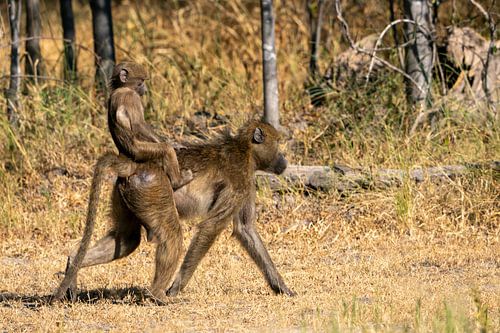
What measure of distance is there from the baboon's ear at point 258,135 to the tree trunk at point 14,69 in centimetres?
374

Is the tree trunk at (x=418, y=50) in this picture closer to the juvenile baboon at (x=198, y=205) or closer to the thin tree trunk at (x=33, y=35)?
the juvenile baboon at (x=198, y=205)

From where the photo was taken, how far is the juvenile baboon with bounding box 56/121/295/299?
19.8ft

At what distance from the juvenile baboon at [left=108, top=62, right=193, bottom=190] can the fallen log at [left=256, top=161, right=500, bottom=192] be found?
2893 millimetres

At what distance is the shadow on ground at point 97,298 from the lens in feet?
20.2

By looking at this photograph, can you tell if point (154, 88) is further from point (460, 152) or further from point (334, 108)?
point (460, 152)

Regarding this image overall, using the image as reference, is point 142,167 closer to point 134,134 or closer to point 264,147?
point 134,134

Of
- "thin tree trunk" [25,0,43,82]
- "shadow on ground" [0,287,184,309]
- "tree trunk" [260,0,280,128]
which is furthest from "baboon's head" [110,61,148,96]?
"thin tree trunk" [25,0,43,82]

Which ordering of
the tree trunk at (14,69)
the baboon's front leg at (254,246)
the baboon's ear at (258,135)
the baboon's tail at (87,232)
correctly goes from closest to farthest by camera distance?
1. the baboon's tail at (87,232)
2. the baboon's front leg at (254,246)
3. the baboon's ear at (258,135)
4. the tree trunk at (14,69)

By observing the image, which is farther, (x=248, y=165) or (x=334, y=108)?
(x=334, y=108)

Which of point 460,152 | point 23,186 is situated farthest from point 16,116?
point 460,152

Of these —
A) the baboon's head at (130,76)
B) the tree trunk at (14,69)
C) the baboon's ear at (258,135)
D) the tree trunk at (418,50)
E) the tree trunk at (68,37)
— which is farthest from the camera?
the tree trunk at (68,37)

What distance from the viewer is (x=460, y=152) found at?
9.25 meters

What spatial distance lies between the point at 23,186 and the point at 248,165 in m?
3.64

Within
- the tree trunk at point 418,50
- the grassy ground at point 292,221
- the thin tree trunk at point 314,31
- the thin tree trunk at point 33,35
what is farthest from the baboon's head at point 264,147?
the thin tree trunk at point 33,35
